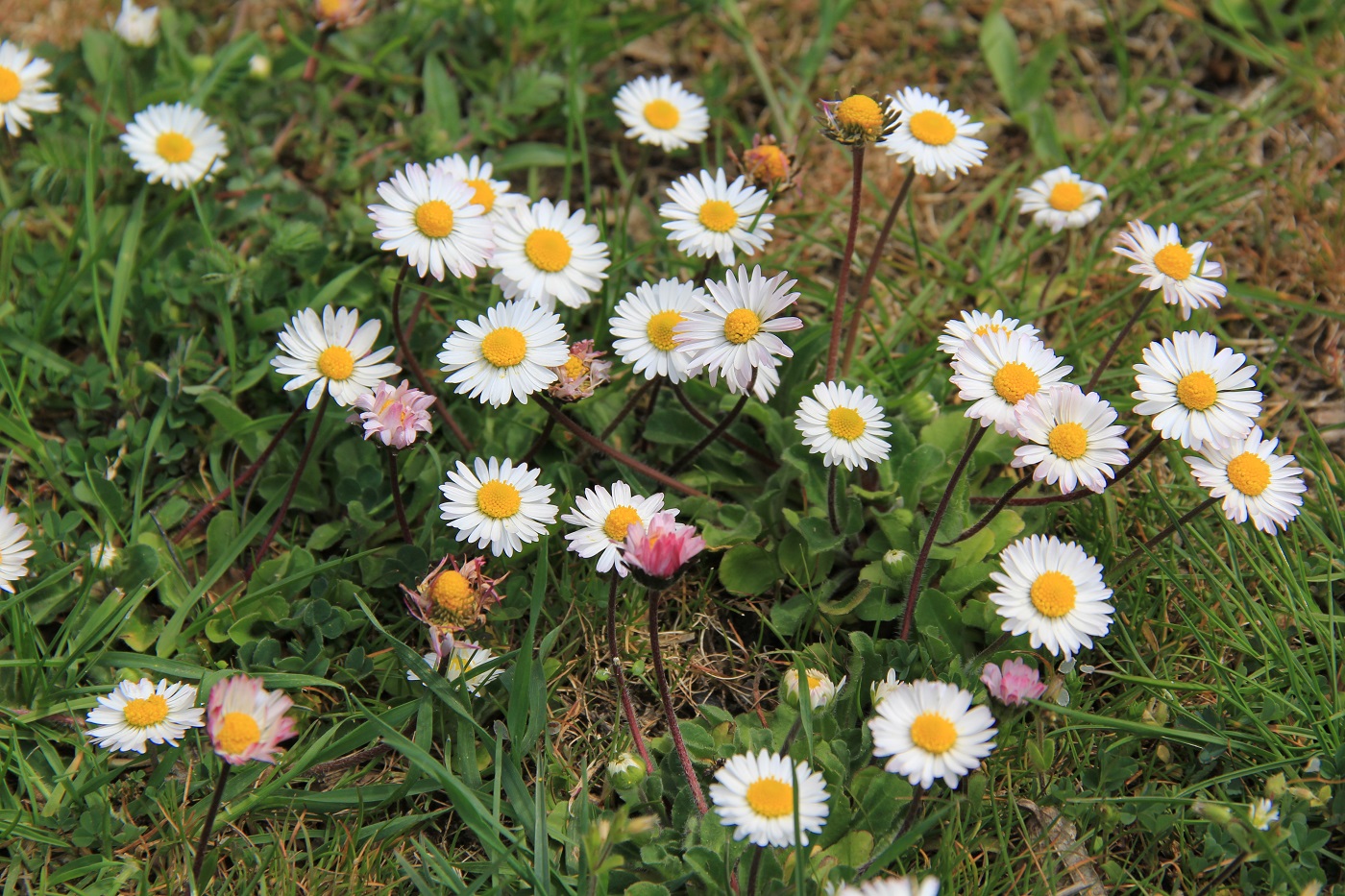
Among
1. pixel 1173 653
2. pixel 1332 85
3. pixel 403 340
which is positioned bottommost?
pixel 1173 653

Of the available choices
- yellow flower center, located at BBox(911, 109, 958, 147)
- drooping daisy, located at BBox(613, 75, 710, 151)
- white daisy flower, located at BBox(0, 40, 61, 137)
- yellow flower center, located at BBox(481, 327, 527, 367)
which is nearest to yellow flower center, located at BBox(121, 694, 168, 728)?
yellow flower center, located at BBox(481, 327, 527, 367)

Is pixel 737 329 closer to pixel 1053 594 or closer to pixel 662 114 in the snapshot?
pixel 1053 594

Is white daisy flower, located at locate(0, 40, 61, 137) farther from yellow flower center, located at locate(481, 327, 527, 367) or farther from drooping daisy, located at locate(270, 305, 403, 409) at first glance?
yellow flower center, located at locate(481, 327, 527, 367)

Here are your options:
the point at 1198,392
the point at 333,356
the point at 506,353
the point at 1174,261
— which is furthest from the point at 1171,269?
the point at 333,356

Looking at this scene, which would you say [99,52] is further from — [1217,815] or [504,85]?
[1217,815]

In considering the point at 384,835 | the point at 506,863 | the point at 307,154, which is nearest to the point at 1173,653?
the point at 506,863

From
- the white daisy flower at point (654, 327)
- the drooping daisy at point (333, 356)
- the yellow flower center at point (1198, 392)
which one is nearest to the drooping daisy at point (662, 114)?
the white daisy flower at point (654, 327)
